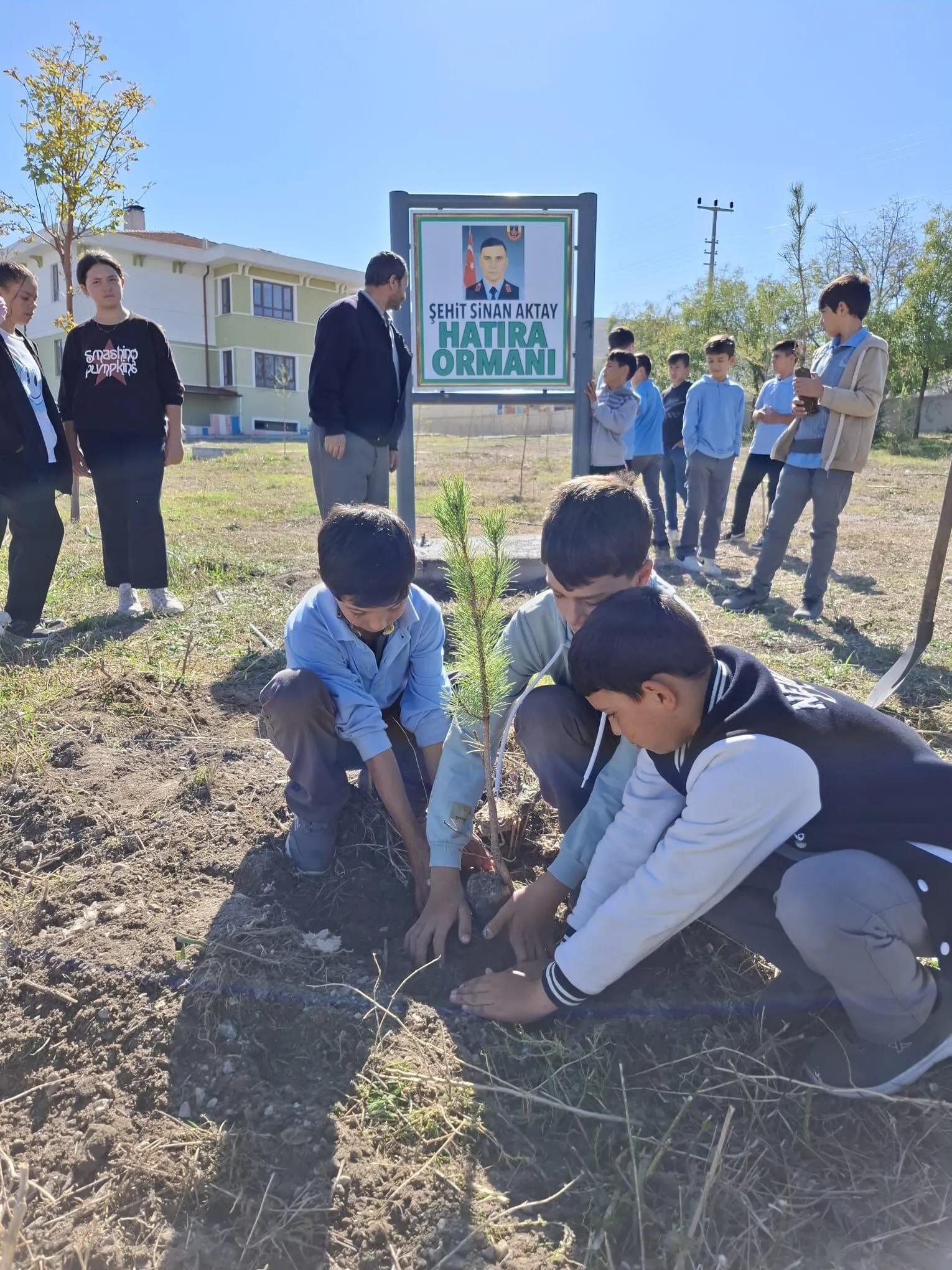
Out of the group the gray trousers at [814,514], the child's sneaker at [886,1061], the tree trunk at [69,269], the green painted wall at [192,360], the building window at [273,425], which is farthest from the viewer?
the building window at [273,425]

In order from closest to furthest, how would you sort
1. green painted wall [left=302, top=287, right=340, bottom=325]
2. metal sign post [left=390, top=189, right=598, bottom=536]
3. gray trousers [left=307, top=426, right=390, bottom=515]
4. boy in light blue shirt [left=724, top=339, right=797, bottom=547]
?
gray trousers [left=307, top=426, right=390, bottom=515], metal sign post [left=390, top=189, right=598, bottom=536], boy in light blue shirt [left=724, top=339, right=797, bottom=547], green painted wall [left=302, top=287, right=340, bottom=325]

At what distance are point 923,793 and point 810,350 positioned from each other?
81.9 feet

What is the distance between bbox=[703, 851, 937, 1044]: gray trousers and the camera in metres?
1.40

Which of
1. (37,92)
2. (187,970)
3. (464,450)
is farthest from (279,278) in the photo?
(187,970)

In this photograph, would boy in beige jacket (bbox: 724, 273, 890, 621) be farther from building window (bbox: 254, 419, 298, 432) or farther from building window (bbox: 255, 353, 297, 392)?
building window (bbox: 254, 419, 298, 432)

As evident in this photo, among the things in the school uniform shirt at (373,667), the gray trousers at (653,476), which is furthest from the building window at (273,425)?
the school uniform shirt at (373,667)

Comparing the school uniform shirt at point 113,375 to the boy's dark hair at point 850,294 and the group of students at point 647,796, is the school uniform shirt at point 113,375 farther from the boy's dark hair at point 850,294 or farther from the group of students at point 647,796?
the boy's dark hair at point 850,294

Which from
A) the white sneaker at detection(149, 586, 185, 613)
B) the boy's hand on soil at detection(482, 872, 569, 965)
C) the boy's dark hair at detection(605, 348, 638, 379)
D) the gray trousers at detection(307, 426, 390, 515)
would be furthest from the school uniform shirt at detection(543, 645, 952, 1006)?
the boy's dark hair at detection(605, 348, 638, 379)

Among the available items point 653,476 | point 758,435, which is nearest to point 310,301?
point 653,476

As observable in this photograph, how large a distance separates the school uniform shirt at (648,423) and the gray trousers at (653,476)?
54 millimetres

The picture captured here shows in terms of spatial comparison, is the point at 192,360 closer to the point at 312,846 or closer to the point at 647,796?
the point at 312,846

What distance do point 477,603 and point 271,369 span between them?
29897 mm

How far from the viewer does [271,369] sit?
29359mm

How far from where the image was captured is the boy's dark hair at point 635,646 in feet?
4.56
